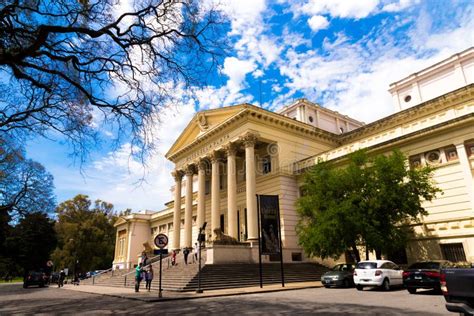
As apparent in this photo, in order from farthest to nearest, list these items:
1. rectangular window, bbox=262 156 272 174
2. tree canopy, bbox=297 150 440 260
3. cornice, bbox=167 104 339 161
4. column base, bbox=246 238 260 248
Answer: rectangular window, bbox=262 156 272 174
cornice, bbox=167 104 339 161
column base, bbox=246 238 260 248
tree canopy, bbox=297 150 440 260

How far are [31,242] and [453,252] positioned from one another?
53.8 metres

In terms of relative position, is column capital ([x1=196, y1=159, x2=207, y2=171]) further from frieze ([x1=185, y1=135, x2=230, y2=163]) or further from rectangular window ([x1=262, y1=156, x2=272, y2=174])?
rectangular window ([x1=262, y1=156, x2=272, y2=174])

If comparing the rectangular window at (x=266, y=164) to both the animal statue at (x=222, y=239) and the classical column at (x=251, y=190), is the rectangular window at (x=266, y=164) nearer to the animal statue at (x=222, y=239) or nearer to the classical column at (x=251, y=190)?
the classical column at (x=251, y=190)

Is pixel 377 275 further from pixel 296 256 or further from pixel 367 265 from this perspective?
pixel 296 256

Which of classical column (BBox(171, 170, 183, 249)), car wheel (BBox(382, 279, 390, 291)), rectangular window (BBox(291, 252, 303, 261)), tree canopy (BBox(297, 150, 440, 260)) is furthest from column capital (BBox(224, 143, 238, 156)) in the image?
car wheel (BBox(382, 279, 390, 291))

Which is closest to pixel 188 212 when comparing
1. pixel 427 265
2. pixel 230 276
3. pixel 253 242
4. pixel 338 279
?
pixel 253 242

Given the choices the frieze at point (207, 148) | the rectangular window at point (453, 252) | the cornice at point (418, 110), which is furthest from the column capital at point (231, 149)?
the rectangular window at point (453, 252)

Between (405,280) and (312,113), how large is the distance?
1063 inches

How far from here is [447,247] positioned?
2088cm

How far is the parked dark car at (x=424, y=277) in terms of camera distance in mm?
13742

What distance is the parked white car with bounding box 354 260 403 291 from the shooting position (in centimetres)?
1611

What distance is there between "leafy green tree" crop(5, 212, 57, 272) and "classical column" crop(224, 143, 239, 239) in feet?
108

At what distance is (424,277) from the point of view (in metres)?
14.0

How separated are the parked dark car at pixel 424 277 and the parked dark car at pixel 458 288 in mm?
8606
